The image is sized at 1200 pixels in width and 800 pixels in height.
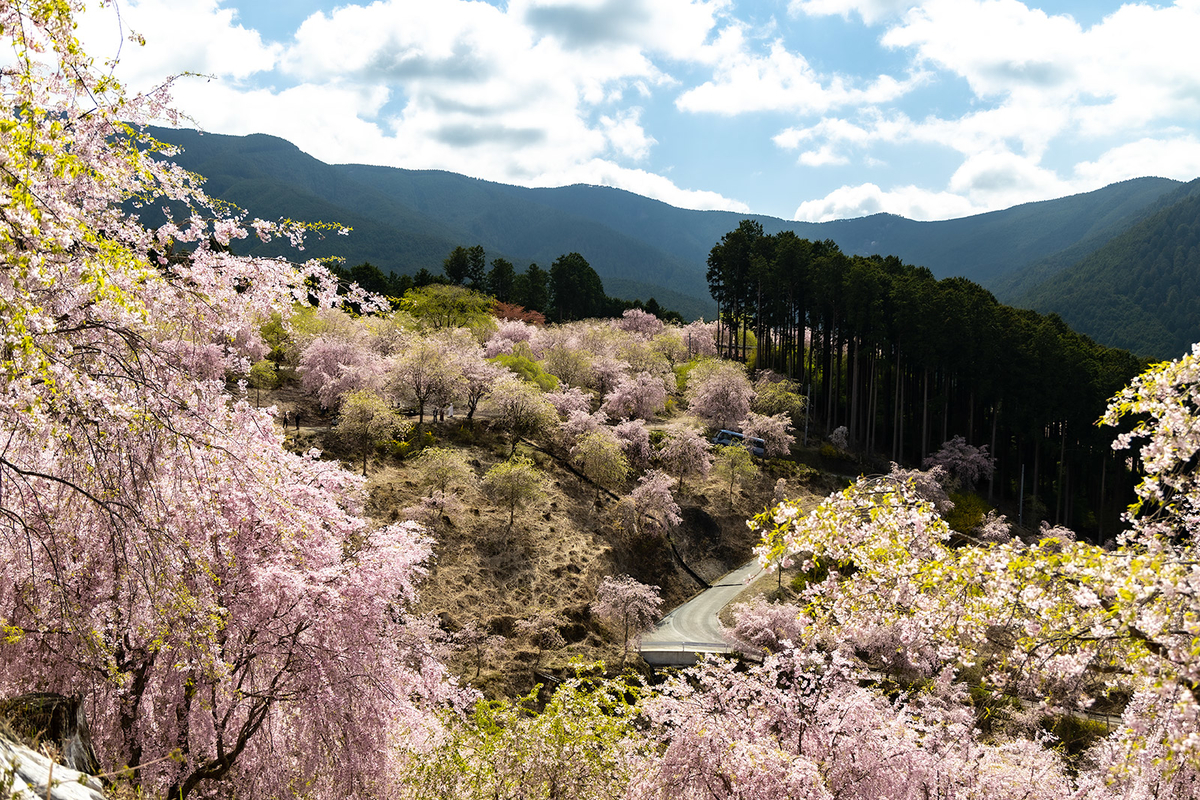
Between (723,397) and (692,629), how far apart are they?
2180 centimetres

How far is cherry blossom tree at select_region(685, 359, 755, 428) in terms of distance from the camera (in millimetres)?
43938

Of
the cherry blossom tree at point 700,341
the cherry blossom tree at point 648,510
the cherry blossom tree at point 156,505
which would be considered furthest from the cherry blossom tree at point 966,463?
the cherry blossom tree at point 156,505

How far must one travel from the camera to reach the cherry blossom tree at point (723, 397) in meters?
43.9

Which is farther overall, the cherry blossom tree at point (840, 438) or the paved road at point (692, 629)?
the cherry blossom tree at point (840, 438)

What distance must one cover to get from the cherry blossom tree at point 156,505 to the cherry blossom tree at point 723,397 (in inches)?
1396

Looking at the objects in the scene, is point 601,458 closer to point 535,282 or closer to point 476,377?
point 476,377

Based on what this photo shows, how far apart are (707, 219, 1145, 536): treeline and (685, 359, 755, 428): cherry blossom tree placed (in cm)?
949

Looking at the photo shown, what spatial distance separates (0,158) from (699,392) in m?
42.8

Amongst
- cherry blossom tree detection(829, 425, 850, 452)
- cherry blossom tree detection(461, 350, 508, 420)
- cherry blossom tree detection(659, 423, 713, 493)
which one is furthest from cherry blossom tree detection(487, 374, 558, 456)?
cherry blossom tree detection(829, 425, 850, 452)

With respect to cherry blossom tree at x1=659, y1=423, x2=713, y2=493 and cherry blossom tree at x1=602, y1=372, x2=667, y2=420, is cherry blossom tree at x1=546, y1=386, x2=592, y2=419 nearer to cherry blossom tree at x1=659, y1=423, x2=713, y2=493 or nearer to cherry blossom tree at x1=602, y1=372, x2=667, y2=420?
cherry blossom tree at x1=602, y1=372, x2=667, y2=420

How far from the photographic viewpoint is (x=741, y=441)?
41719mm

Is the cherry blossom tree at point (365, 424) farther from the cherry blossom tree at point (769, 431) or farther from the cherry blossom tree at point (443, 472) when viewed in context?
the cherry blossom tree at point (769, 431)


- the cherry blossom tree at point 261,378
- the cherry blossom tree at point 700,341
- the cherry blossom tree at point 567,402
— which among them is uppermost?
the cherry blossom tree at point 700,341

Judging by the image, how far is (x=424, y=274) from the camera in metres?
70.2
